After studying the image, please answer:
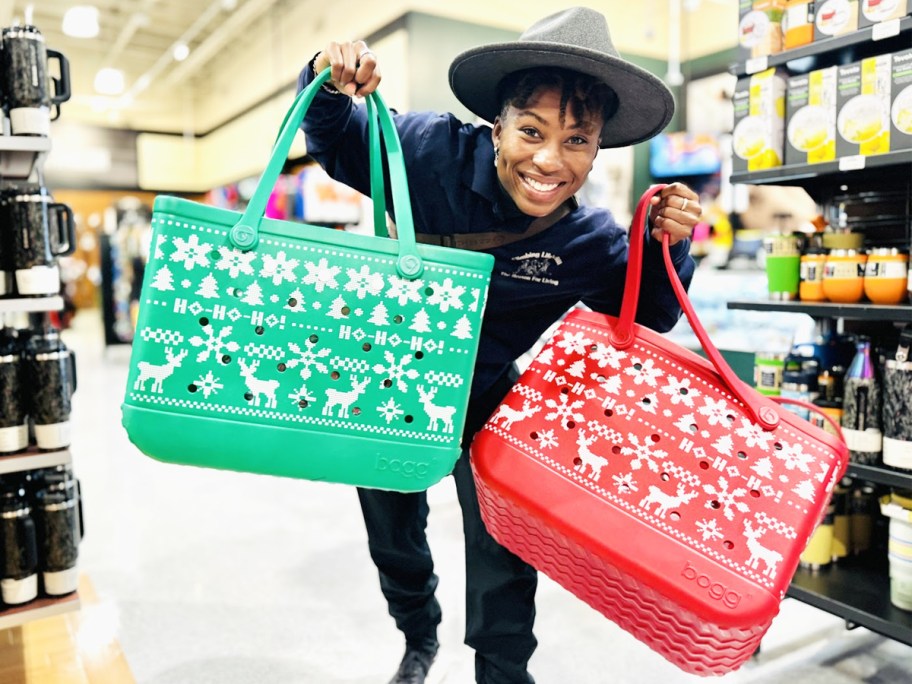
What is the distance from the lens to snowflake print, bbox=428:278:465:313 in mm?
1082

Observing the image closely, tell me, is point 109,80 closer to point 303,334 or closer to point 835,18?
point 835,18

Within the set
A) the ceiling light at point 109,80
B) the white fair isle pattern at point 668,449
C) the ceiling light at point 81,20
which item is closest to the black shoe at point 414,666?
the white fair isle pattern at point 668,449

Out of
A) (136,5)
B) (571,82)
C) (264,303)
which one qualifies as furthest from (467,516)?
(136,5)

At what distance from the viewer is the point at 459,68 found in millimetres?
1337

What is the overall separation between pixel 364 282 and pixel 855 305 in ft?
5.25

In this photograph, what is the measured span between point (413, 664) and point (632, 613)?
3.27 ft

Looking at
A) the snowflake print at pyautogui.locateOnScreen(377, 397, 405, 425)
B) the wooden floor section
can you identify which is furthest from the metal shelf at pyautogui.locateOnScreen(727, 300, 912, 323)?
the wooden floor section

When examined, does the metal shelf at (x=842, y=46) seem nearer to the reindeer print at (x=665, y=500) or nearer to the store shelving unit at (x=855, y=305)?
the store shelving unit at (x=855, y=305)

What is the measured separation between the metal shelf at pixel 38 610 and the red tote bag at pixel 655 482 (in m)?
1.63

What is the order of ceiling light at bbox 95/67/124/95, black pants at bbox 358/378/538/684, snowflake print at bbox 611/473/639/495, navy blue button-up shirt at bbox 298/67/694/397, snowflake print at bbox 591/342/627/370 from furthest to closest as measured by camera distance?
ceiling light at bbox 95/67/124/95
black pants at bbox 358/378/538/684
navy blue button-up shirt at bbox 298/67/694/397
snowflake print at bbox 591/342/627/370
snowflake print at bbox 611/473/639/495

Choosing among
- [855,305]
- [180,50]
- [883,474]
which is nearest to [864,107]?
[855,305]

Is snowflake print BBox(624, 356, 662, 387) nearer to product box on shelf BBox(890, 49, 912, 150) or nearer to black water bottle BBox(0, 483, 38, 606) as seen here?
product box on shelf BBox(890, 49, 912, 150)

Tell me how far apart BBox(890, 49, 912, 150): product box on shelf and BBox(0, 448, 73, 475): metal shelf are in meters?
2.56

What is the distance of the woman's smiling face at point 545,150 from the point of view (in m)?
1.24
